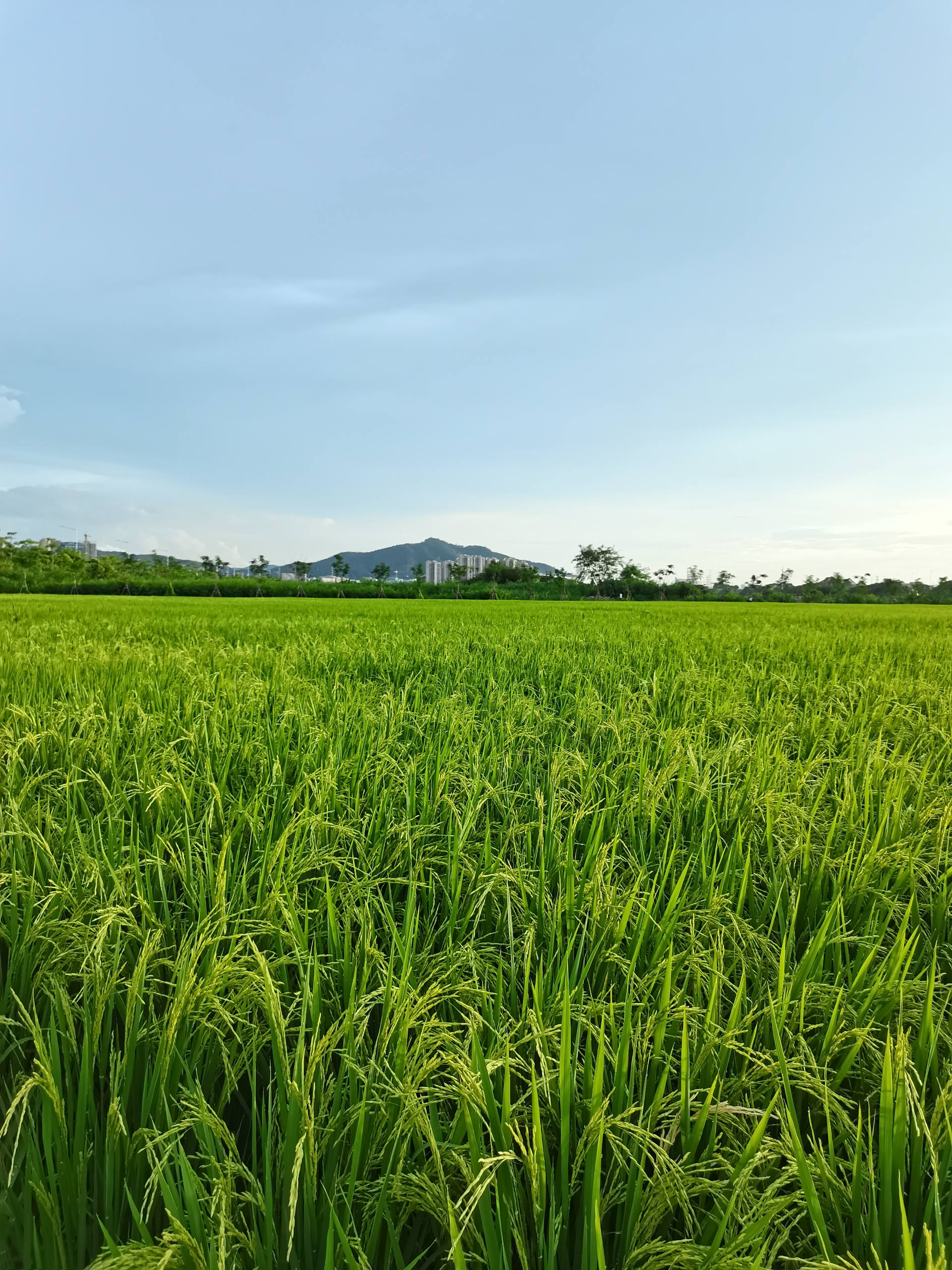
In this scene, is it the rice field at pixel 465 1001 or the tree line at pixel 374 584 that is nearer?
the rice field at pixel 465 1001

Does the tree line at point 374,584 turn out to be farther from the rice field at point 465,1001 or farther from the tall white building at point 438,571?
the tall white building at point 438,571

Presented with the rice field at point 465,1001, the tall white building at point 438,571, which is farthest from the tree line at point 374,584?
the tall white building at point 438,571

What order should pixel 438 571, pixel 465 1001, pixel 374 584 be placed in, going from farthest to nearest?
pixel 438 571 < pixel 374 584 < pixel 465 1001

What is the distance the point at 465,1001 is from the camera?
1070mm

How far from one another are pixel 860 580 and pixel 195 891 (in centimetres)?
8962

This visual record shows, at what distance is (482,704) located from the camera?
3371 millimetres

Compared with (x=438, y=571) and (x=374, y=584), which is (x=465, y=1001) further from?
(x=438, y=571)

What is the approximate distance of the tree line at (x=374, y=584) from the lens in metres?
41.5

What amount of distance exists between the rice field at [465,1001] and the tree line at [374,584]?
126 feet

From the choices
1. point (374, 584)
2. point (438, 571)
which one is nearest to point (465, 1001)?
point (374, 584)

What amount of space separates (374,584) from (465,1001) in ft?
152

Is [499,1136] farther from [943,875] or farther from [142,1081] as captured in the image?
[943,875]

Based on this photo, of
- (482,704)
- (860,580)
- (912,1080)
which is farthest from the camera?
(860,580)

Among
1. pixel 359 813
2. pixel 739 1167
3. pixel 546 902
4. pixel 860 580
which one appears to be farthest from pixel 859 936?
pixel 860 580
